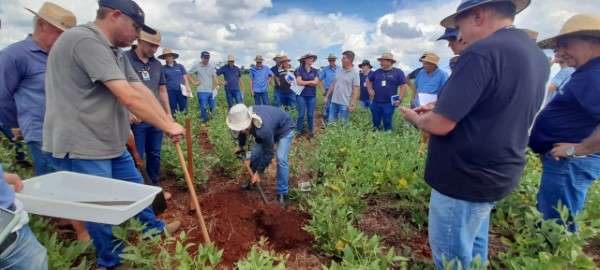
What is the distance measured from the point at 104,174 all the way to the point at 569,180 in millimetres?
3168

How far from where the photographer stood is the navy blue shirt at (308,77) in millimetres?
7617

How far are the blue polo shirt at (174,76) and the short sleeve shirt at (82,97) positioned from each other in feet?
19.4

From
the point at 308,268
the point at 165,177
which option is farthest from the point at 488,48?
the point at 165,177

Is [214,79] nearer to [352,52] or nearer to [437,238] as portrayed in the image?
[352,52]

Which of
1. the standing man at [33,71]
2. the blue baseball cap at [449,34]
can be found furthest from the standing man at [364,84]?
the standing man at [33,71]

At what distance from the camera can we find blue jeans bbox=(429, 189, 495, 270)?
1.74m

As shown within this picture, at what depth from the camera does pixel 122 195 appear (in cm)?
205

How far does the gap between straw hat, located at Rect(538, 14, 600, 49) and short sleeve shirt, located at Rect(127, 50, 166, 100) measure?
12.8 feet

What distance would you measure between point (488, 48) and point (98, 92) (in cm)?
220

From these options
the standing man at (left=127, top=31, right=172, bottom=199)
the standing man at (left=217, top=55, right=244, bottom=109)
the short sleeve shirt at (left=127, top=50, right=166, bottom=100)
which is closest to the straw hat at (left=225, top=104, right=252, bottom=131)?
the standing man at (left=127, top=31, right=172, bottom=199)

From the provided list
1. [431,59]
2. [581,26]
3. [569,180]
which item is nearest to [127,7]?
[581,26]

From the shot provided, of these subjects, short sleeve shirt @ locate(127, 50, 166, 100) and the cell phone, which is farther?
short sleeve shirt @ locate(127, 50, 166, 100)

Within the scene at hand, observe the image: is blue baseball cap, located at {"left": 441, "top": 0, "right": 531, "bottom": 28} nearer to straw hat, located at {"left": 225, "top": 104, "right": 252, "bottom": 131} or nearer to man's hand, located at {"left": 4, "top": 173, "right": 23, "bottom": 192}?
straw hat, located at {"left": 225, "top": 104, "right": 252, "bottom": 131}

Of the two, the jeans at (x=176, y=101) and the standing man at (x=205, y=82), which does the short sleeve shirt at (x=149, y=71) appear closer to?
the jeans at (x=176, y=101)
